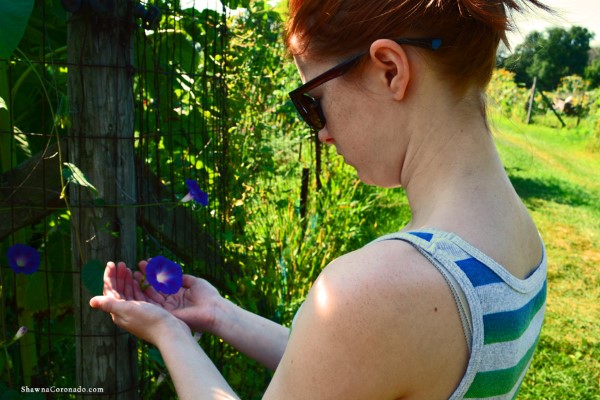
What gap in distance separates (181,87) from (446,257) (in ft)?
5.32

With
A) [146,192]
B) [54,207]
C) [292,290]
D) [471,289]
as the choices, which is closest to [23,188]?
[54,207]

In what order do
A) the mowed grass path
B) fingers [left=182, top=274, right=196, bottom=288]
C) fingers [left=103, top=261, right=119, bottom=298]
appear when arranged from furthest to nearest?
the mowed grass path < fingers [left=182, top=274, right=196, bottom=288] < fingers [left=103, top=261, right=119, bottom=298]

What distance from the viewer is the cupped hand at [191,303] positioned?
1413mm

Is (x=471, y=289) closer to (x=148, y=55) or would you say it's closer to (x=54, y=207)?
(x=54, y=207)

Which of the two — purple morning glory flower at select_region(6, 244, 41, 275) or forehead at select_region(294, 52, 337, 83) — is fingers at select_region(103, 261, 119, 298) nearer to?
purple morning glory flower at select_region(6, 244, 41, 275)

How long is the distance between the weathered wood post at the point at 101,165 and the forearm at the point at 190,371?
46cm

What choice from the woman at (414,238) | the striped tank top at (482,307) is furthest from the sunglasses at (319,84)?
the striped tank top at (482,307)

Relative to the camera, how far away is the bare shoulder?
0.81m

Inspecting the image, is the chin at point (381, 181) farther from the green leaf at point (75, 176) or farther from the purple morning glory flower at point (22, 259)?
the purple morning glory flower at point (22, 259)

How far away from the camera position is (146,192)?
1852mm

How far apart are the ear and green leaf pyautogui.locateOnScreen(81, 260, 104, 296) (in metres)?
0.92

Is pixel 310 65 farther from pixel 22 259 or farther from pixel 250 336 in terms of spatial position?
pixel 22 259

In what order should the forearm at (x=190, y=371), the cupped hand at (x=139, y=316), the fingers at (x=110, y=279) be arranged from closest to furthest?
the forearm at (x=190, y=371), the cupped hand at (x=139, y=316), the fingers at (x=110, y=279)

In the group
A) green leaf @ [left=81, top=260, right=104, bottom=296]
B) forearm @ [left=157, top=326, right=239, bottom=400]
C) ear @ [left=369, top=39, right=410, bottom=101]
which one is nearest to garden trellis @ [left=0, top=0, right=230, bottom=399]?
green leaf @ [left=81, top=260, right=104, bottom=296]
